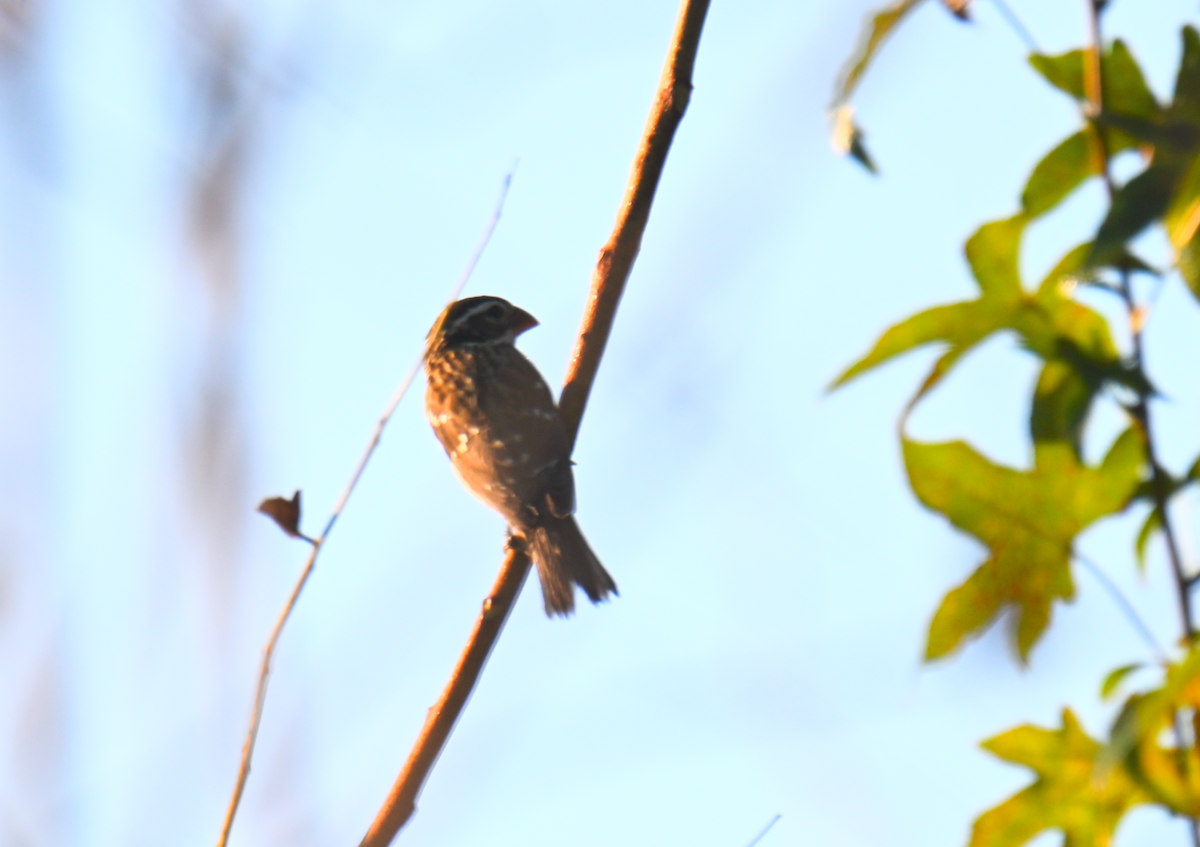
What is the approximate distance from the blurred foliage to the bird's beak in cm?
505

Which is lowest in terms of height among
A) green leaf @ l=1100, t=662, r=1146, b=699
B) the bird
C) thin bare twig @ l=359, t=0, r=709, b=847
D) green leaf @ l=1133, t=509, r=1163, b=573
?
green leaf @ l=1100, t=662, r=1146, b=699

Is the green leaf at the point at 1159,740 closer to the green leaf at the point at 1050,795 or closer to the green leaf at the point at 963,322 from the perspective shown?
the green leaf at the point at 1050,795

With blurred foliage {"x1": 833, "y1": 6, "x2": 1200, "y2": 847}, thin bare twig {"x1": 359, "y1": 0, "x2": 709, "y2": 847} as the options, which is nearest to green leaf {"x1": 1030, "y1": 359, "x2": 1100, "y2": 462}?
blurred foliage {"x1": 833, "y1": 6, "x2": 1200, "y2": 847}

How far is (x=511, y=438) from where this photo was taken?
198 inches

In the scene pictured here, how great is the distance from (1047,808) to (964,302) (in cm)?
70

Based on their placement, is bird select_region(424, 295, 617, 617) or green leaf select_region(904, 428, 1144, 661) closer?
green leaf select_region(904, 428, 1144, 661)

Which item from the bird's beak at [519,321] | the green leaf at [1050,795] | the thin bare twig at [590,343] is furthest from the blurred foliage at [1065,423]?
the bird's beak at [519,321]

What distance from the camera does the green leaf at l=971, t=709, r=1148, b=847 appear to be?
1492 millimetres

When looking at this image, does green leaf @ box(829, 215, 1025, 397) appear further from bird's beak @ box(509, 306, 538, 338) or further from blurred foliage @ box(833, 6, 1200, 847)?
bird's beak @ box(509, 306, 538, 338)

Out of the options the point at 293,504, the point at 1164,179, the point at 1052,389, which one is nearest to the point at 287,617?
the point at 293,504

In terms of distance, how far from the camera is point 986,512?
152 cm

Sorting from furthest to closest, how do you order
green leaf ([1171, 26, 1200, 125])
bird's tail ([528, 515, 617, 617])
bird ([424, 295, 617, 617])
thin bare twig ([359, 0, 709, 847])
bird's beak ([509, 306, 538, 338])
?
1. bird's beak ([509, 306, 538, 338])
2. bird ([424, 295, 617, 617])
3. bird's tail ([528, 515, 617, 617])
4. thin bare twig ([359, 0, 709, 847])
5. green leaf ([1171, 26, 1200, 125])

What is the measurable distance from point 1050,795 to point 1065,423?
510 mm

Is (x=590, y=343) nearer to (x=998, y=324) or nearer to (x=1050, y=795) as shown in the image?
(x=998, y=324)
